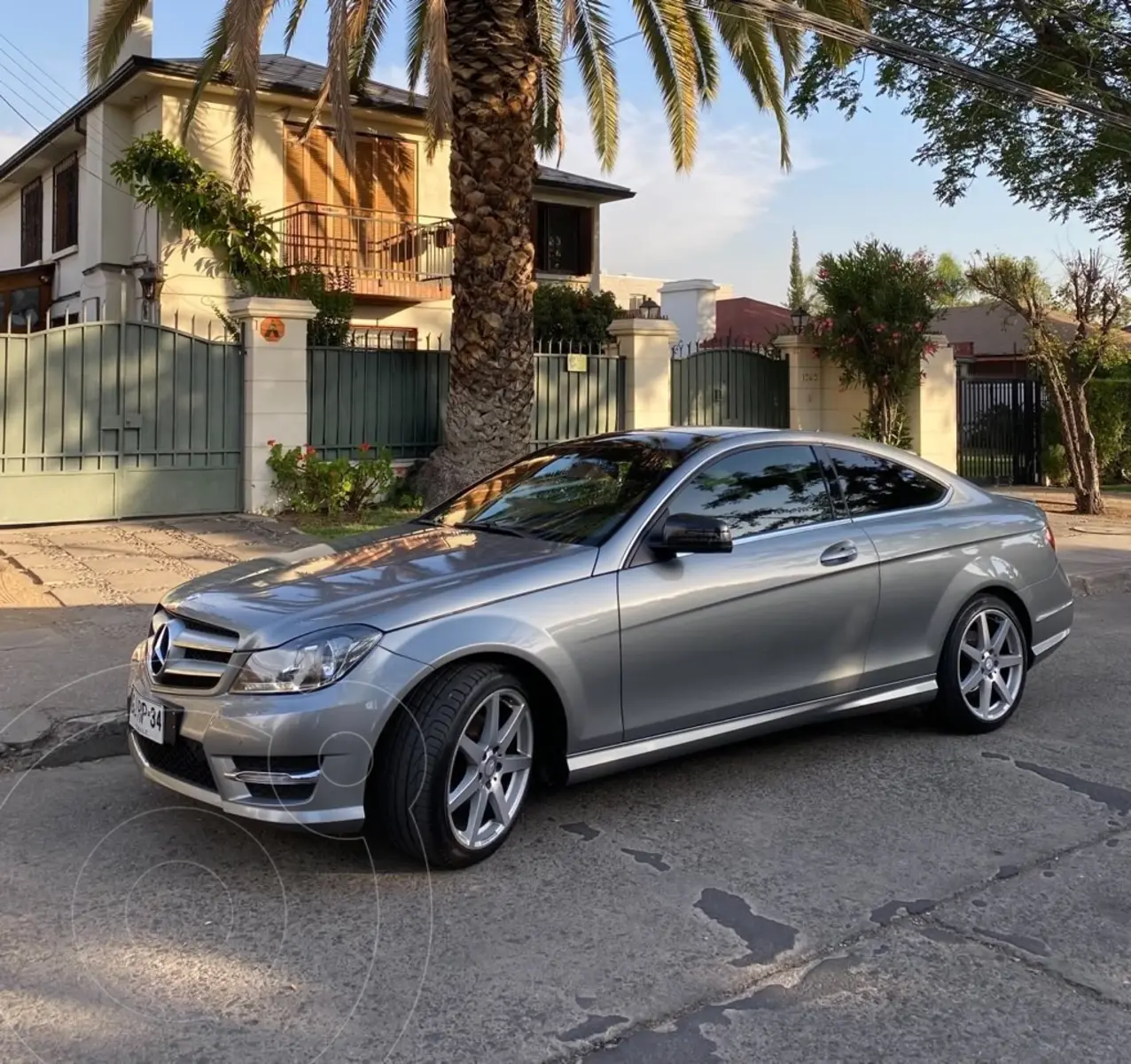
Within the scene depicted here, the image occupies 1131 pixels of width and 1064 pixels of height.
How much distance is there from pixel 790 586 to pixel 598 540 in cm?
95

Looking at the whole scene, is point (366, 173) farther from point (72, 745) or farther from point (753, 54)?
point (72, 745)

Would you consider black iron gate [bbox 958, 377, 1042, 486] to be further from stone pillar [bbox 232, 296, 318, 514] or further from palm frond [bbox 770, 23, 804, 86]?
stone pillar [bbox 232, 296, 318, 514]

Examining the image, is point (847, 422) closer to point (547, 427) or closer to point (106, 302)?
point (547, 427)

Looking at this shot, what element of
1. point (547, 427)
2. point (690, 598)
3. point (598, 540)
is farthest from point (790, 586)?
point (547, 427)

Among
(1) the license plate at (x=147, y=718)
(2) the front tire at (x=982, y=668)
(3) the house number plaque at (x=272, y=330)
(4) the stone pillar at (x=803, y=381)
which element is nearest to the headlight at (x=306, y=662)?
(1) the license plate at (x=147, y=718)

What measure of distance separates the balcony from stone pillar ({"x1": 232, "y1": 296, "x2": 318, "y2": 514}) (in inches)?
211

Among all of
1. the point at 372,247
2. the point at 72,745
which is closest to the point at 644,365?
the point at 372,247

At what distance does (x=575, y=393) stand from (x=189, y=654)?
11426 millimetres

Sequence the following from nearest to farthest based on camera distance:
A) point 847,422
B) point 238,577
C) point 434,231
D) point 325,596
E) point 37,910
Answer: point 37,910
point 325,596
point 238,577
point 847,422
point 434,231

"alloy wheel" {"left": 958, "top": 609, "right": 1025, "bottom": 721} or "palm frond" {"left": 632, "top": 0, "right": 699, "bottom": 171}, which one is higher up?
"palm frond" {"left": 632, "top": 0, "right": 699, "bottom": 171}

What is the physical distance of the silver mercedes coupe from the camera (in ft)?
13.0

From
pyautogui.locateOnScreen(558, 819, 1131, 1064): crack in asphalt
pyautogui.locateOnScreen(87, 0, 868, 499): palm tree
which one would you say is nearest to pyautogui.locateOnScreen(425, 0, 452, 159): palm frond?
pyautogui.locateOnScreen(87, 0, 868, 499): palm tree

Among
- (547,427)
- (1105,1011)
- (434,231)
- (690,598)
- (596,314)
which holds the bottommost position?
(1105,1011)

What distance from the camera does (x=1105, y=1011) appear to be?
10.8 ft
